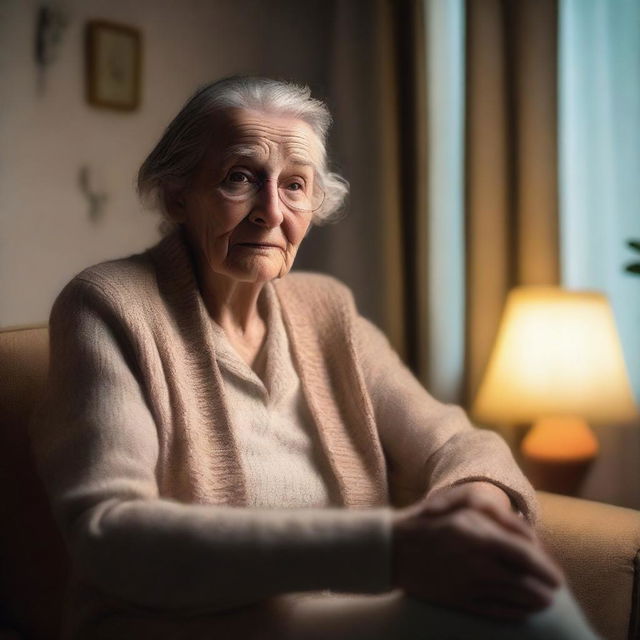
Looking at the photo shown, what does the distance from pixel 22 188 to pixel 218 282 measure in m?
1.03

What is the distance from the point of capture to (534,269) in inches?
83.5

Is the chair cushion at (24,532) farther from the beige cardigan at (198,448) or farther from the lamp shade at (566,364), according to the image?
the lamp shade at (566,364)

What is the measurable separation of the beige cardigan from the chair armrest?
0.34 ft

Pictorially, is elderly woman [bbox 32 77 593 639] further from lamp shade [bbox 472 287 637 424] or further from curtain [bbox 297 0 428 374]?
curtain [bbox 297 0 428 374]

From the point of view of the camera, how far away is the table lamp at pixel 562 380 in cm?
182

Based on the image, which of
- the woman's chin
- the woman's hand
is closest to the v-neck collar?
the woman's chin

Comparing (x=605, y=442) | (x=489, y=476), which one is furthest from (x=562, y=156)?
(x=489, y=476)

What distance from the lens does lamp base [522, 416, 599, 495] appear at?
1.84 meters

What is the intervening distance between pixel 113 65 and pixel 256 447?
1.43m

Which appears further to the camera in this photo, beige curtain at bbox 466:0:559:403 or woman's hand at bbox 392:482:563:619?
beige curtain at bbox 466:0:559:403

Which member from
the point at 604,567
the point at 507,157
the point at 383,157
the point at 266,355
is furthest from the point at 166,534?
the point at 383,157

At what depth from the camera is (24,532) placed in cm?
136

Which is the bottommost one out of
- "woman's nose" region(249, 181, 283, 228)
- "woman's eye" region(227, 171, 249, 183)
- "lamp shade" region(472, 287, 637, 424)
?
"lamp shade" region(472, 287, 637, 424)

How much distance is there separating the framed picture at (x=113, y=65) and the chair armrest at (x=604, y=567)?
1658mm
